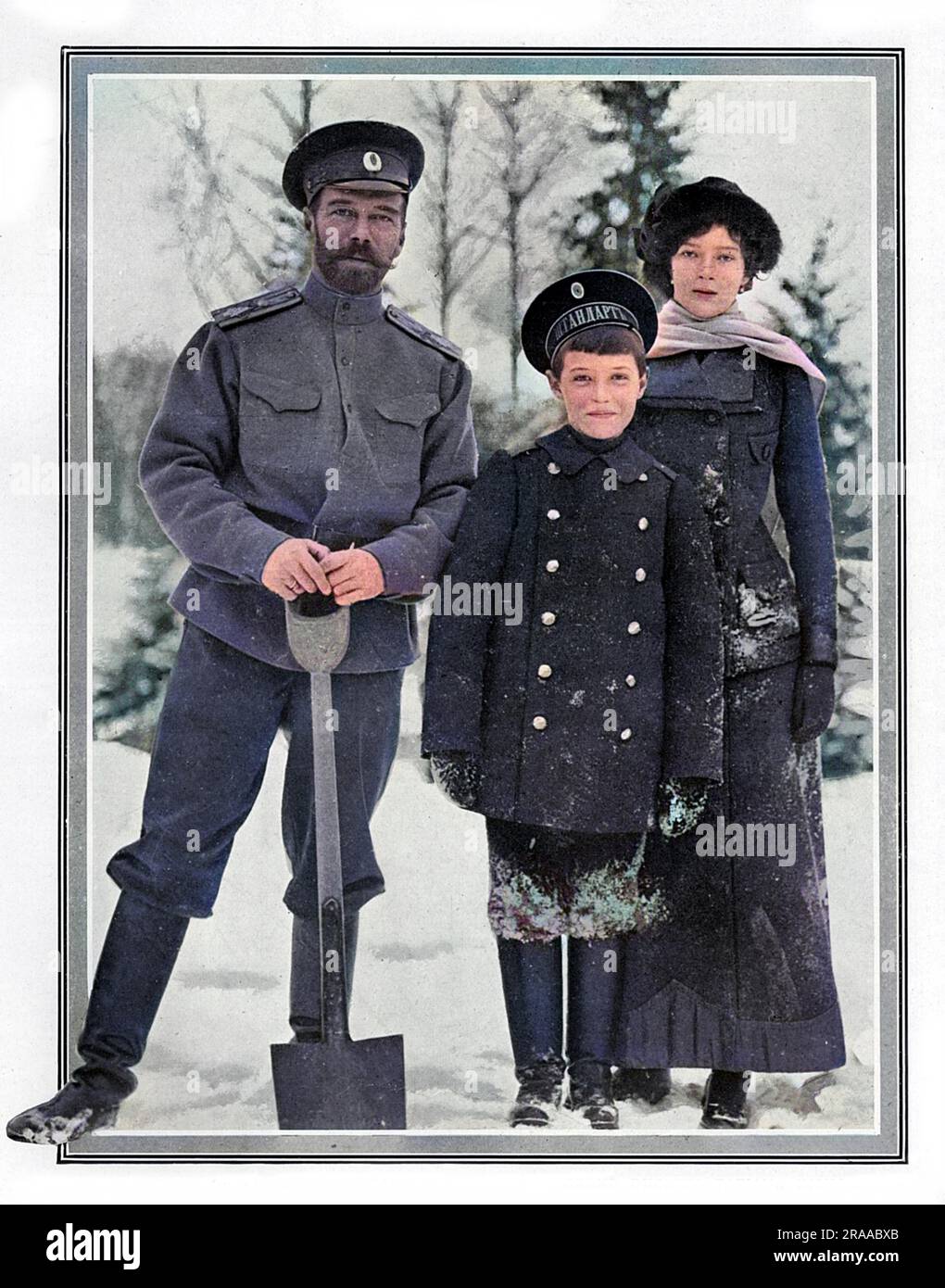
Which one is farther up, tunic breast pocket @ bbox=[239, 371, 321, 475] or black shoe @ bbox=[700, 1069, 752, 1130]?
tunic breast pocket @ bbox=[239, 371, 321, 475]

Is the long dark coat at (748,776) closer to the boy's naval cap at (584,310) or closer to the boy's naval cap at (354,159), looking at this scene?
the boy's naval cap at (584,310)

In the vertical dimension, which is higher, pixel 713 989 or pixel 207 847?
pixel 207 847

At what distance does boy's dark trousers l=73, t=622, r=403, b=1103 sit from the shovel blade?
0.24 feet

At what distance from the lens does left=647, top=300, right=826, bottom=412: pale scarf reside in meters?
3.73

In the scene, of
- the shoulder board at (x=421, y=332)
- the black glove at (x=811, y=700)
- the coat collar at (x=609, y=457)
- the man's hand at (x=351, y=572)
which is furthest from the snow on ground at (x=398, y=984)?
the shoulder board at (x=421, y=332)

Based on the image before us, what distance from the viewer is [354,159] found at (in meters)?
3.71

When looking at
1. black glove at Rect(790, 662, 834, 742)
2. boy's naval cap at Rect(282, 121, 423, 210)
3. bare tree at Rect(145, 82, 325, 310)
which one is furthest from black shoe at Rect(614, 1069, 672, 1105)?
boy's naval cap at Rect(282, 121, 423, 210)

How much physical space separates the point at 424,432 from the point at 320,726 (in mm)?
772

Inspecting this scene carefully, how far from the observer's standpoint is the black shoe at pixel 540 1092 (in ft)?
12.2

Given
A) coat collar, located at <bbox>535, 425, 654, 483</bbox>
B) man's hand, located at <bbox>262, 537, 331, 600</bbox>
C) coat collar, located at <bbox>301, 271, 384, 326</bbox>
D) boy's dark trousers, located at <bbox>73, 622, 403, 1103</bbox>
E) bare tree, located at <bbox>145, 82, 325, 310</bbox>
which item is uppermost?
bare tree, located at <bbox>145, 82, 325, 310</bbox>

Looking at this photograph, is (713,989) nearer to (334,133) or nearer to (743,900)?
(743,900)

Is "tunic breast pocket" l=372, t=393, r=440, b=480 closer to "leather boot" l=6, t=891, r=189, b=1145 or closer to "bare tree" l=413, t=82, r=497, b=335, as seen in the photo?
"bare tree" l=413, t=82, r=497, b=335

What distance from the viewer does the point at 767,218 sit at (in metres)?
3.78
